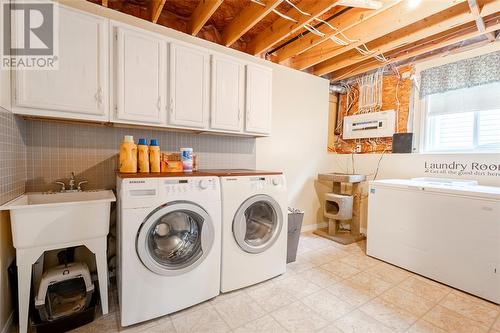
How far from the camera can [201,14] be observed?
2.15 m

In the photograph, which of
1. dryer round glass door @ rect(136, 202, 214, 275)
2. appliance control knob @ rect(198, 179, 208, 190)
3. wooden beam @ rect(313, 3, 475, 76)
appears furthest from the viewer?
wooden beam @ rect(313, 3, 475, 76)

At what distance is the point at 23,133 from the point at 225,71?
1.65 metres

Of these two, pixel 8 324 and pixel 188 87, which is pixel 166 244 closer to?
pixel 8 324

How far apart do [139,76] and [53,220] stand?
3.74 ft

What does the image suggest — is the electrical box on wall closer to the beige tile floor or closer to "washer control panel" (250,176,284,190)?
the beige tile floor

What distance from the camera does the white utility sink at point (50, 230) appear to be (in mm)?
1259

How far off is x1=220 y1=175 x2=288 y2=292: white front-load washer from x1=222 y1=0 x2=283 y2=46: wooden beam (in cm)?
144

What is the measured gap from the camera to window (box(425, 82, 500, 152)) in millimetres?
2402

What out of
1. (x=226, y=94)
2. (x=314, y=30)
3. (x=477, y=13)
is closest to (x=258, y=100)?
(x=226, y=94)

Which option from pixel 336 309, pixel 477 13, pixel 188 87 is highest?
pixel 477 13

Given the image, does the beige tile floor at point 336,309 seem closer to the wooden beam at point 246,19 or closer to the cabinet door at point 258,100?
the cabinet door at point 258,100

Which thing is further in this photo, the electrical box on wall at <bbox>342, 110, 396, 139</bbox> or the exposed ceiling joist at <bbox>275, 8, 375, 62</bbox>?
the electrical box on wall at <bbox>342, 110, 396, 139</bbox>
